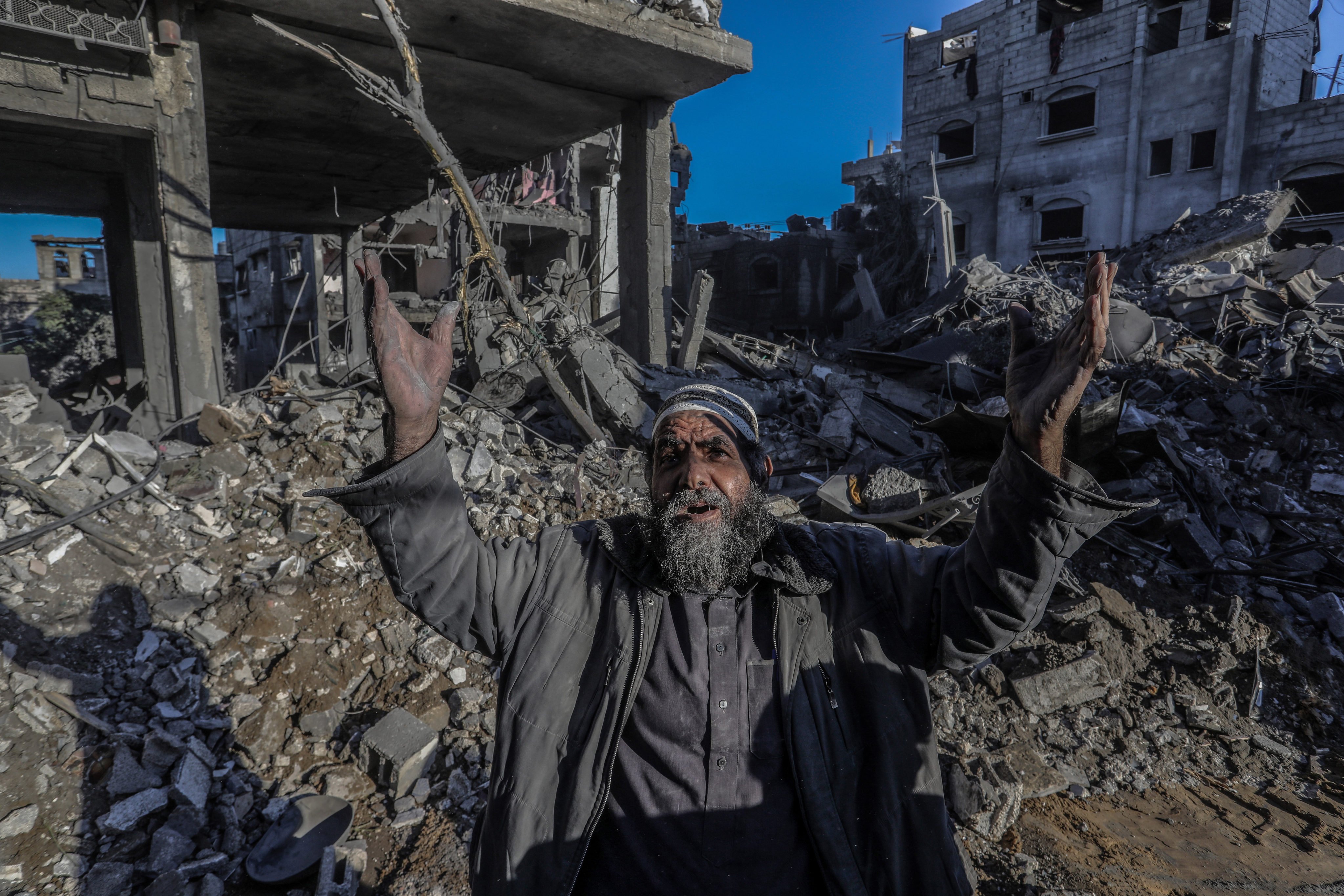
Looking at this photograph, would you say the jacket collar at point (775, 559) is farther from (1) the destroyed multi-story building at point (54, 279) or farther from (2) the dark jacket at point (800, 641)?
(1) the destroyed multi-story building at point (54, 279)

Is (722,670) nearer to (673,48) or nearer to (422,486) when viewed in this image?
(422,486)

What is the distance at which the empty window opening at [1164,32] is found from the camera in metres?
22.5

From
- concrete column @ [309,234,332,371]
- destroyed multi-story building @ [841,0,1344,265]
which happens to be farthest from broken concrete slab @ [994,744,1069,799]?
destroyed multi-story building @ [841,0,1344,265]

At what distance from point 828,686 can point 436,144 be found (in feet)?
18.7

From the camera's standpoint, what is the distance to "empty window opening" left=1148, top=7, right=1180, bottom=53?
22453 millimetres

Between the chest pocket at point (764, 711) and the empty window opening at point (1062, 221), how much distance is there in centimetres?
2623

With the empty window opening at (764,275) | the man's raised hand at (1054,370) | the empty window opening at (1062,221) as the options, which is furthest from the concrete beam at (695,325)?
the empty window opening at (1062,221)

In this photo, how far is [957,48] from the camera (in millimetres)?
26703

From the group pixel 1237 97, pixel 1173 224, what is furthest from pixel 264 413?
pixel 1237 97

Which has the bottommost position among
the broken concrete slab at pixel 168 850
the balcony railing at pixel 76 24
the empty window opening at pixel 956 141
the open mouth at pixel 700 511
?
the broken concrete slab at pixel 168 850

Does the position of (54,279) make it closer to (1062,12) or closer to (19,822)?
(19,822)

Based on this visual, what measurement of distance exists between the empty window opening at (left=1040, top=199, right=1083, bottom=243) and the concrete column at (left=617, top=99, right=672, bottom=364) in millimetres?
20559

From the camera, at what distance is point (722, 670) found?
2059mm

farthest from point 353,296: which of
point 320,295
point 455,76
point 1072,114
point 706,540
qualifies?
point 1072,114
